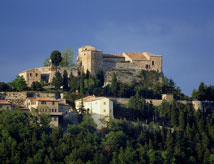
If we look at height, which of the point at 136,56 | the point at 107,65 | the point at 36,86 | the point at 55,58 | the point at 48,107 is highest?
the point at 136,56

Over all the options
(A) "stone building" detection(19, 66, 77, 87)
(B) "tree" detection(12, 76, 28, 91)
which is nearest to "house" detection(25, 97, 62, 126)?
(B) "tree" detection(12, 76, 28, 91)

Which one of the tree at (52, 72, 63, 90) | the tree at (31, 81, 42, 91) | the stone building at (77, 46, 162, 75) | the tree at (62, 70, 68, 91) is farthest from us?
the stone building at (77, 46, 162, 75)

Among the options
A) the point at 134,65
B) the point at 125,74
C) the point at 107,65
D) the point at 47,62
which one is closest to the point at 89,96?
the point at 107,65

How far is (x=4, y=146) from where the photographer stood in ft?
218

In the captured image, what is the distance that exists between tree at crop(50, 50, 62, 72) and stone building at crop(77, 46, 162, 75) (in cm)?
267

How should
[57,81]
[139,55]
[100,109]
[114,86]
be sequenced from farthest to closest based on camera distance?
1. [139,55]
2. [114,86]
3. [57,81]
4. [100,109]

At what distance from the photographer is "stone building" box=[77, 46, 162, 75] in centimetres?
9088

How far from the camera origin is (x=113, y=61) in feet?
307

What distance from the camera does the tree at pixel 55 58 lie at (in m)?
91.3

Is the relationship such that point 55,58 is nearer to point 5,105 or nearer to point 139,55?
point 139,55

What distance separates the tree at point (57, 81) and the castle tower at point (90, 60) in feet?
20.4

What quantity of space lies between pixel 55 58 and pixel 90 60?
4634 mm

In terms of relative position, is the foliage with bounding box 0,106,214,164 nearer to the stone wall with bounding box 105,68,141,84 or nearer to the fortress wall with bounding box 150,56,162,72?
the stone wall with bounding box 105,68,141,84

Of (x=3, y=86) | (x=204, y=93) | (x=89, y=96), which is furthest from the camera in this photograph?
(x=204, y=93)
